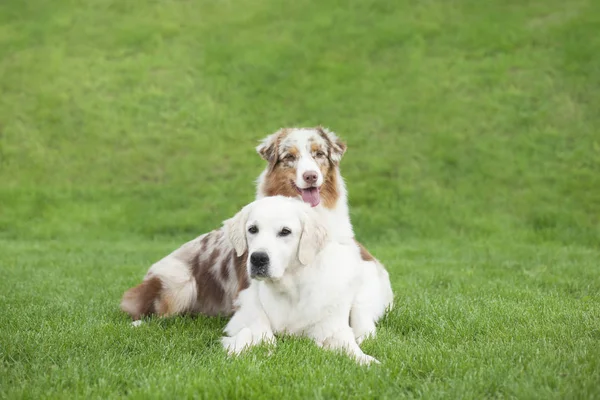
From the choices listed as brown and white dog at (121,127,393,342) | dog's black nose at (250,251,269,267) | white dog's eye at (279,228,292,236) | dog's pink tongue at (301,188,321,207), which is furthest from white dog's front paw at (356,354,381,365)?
dog's pink tongue at (301,188,321,207)

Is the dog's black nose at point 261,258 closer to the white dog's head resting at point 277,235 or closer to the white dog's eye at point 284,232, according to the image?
the white dog's head resting at point 277,235

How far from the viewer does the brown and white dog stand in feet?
18.9

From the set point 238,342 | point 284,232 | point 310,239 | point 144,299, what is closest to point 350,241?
point 310,239

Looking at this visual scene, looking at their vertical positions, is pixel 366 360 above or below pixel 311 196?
below

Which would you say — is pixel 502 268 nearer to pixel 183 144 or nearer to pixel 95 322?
pixel 95 322

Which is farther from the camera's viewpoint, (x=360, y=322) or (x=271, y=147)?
(x=271, y=147)

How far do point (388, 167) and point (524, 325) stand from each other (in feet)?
29.4

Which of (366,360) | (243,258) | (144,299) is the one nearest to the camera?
(366,360)

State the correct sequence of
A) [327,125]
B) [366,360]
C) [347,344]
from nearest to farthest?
[366,360]
[347,344]
[327,125]

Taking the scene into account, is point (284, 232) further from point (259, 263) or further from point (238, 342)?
point (238, 342)

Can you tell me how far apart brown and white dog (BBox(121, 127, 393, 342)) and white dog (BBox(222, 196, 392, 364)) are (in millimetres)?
474

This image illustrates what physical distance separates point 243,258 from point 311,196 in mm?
780

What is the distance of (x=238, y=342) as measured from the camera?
479 cm

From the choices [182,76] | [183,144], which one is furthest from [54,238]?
[182,76]
